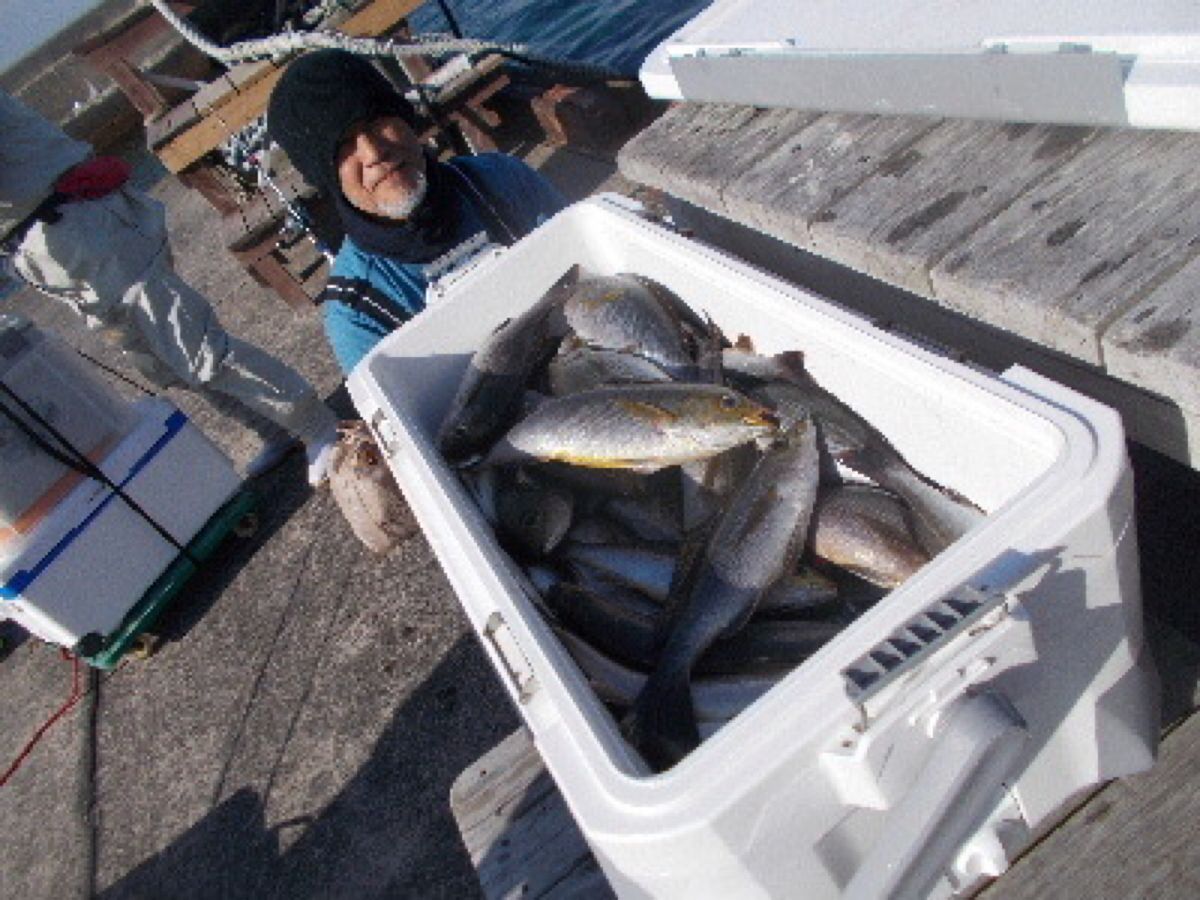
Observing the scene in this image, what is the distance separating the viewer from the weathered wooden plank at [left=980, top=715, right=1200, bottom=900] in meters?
1.52

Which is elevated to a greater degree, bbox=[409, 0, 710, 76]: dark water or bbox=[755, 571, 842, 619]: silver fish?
bbox=[755, 571, 842, 619]: silver fish

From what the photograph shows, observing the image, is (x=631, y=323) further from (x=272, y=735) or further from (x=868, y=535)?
(x=272, y=735)

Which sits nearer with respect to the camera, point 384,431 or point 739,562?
point 739,562

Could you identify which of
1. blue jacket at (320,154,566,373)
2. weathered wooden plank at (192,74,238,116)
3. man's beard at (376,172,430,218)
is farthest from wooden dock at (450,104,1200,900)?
weathered wooden plank at (192,74,238,116)

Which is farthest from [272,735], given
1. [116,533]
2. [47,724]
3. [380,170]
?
[380,170]

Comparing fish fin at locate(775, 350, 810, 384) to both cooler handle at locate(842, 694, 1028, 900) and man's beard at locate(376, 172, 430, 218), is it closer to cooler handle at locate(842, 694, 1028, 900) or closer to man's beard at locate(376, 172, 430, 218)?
cooler handle at locate(842, 694, 1028, 900)

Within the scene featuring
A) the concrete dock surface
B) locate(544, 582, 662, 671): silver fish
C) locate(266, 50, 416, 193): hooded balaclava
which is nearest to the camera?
locate(544, 582, 662, 671): silver fish

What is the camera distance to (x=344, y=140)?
336cm

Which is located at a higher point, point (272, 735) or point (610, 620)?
point (610, 620)

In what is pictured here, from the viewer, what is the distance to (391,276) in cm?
359

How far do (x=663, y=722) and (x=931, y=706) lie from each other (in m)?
0.47

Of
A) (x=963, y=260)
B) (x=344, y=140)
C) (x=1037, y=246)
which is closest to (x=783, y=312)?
(x=963, y=260)

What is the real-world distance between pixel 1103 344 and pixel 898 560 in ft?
1.61

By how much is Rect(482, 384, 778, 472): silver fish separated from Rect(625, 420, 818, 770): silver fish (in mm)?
88
